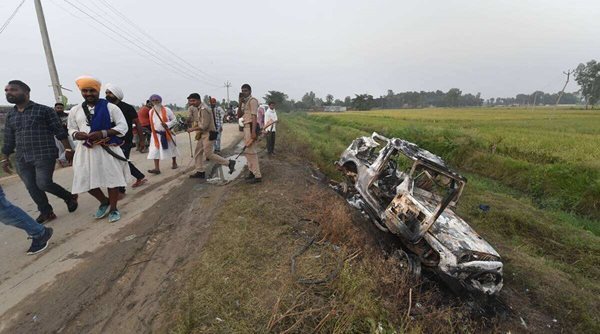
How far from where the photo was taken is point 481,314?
3.41 metres

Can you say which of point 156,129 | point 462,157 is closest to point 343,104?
point 462,157

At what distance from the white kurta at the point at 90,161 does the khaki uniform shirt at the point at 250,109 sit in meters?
2.10

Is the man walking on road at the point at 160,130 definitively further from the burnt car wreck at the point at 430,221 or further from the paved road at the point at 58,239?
the burnt car wreck at the point at 430,221

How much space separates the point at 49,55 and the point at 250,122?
8718 mm

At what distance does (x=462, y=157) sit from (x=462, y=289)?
9552mm

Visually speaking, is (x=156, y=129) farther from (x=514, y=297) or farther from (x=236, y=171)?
(x=514, y=297)

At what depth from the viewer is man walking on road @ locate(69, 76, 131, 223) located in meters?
3.70

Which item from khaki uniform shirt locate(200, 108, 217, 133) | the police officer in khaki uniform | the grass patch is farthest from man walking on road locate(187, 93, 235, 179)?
the grass patch

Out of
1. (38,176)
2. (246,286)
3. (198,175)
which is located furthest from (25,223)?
(198,175)

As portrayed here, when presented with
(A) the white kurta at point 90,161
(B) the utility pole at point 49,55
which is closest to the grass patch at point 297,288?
(A) the white kurta at point 90,161

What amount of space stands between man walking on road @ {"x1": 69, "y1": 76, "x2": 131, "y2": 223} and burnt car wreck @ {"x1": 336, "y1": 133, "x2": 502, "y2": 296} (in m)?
3.99

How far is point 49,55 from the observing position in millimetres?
9484

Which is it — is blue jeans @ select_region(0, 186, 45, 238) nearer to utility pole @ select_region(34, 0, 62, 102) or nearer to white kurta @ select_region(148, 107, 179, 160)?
white kurta @ select_region(148, 107, 179, 160)

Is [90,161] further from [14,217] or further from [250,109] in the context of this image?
[250,109]
